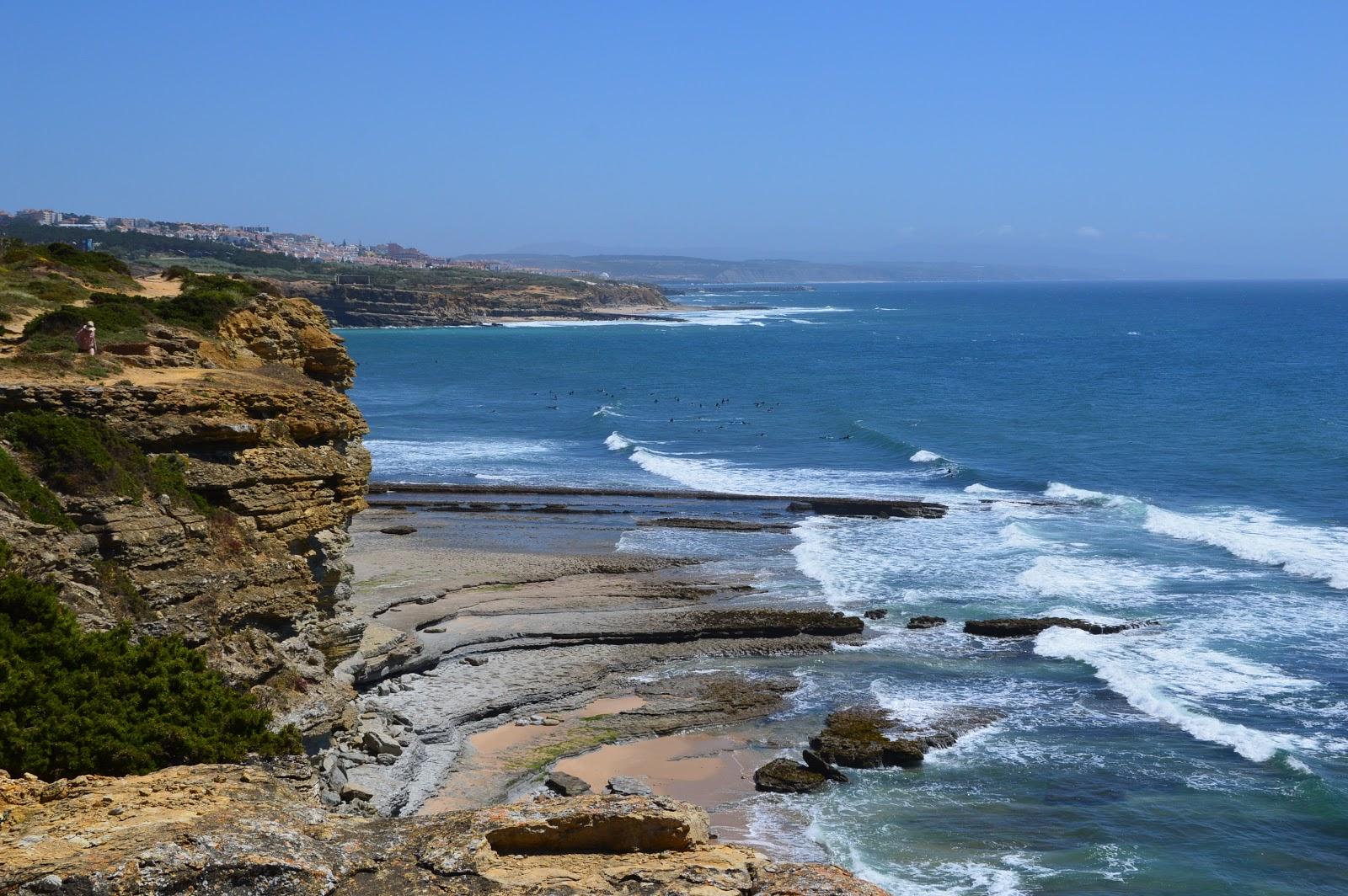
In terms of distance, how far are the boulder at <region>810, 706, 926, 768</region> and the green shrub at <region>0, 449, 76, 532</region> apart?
43.0 ft

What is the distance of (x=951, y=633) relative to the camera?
29062 mm

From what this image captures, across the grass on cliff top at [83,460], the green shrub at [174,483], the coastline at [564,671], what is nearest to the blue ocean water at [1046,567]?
the coastline at [564,671]

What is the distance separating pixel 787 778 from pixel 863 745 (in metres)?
1.88

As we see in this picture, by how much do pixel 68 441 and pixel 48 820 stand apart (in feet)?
27.4

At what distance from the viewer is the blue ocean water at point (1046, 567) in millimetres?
19469

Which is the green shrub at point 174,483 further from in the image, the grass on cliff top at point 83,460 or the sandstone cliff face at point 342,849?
the sandstone cliff face at point 342,849

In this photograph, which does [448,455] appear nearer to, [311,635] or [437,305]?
[311,635]

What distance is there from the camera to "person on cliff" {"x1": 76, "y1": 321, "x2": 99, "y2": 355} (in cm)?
1997

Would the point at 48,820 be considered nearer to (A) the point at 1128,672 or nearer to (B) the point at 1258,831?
(B) the point at 1258,831

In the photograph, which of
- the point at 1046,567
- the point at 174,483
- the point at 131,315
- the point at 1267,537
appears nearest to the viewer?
the point at 174,483

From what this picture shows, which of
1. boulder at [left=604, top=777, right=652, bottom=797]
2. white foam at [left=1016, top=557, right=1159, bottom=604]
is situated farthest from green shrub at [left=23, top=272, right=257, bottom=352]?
white foam at [left=1016, top=557, right=1159, bottom=604]

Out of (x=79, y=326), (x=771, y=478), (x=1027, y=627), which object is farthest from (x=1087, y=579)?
(x=79, y=326)

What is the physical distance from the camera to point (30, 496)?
15.5 m

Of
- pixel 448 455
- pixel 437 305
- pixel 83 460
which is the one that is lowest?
pixel 448 455
